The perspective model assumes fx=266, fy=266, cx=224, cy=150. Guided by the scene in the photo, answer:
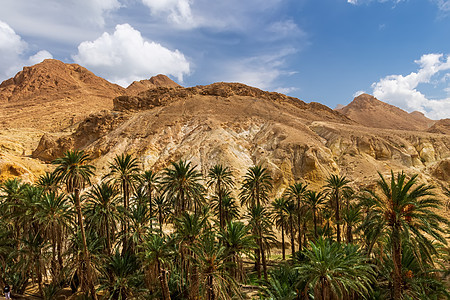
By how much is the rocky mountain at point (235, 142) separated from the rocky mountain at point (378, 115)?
80016 mm

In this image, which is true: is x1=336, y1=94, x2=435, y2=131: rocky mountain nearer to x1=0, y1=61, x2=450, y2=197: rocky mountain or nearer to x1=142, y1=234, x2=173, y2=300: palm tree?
x1=0, y1=61, x2=450, y2=197: rocky mountain

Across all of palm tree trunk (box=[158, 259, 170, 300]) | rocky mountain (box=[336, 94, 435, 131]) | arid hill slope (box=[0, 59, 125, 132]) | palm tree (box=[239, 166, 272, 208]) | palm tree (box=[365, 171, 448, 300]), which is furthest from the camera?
rocky mountain (box=[336, 94, 435, 131])

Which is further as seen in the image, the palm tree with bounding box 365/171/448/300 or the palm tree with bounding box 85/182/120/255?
the palm tree with bounding box 85/182/120/255

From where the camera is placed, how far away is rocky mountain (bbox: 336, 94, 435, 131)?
149 metres

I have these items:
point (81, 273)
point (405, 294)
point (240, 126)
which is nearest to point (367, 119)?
point (240, 126)

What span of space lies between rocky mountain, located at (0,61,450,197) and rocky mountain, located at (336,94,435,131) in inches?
3150

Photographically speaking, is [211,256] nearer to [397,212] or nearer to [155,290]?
[155,290]

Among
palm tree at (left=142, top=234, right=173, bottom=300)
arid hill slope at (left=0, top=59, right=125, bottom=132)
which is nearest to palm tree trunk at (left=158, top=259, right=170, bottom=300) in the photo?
palm tree at (left=142, top=234, right=173, bottom=300)

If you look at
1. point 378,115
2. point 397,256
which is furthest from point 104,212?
point 378,115

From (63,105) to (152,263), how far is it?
13649cm

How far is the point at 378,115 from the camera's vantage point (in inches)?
6245

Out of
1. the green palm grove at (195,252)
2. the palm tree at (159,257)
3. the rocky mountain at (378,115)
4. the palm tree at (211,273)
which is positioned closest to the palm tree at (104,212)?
the green palm grove at (195,252)

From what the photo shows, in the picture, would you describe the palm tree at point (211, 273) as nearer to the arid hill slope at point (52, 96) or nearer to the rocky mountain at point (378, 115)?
the arid hill slope at point (52, 96)

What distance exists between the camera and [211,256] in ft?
58.1
